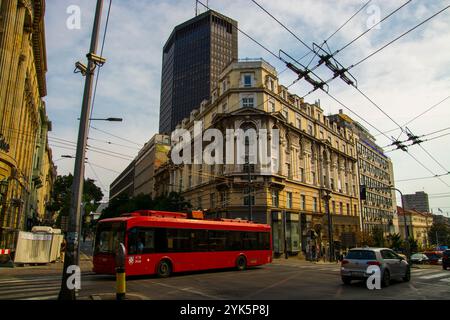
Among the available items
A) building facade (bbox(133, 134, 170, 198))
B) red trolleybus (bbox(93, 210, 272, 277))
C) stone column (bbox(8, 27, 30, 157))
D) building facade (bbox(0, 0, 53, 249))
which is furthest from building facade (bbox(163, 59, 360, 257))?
building facade (bbox(133, 134, 170, 198))

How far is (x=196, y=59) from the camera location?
383 ft

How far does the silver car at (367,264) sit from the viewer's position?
1247 cm

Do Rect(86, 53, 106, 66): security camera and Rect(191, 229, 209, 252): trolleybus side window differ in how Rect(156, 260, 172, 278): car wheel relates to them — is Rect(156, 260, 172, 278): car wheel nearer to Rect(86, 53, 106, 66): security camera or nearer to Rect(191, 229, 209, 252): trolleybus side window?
Rect(191, 229, 209, 252): trolleybus side window

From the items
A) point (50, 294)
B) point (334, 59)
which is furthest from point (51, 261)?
point (334, 59)

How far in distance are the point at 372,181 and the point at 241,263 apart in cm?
5327

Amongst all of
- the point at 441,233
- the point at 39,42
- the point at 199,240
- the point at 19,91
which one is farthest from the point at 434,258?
the point at 441,233

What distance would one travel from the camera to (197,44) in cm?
11769

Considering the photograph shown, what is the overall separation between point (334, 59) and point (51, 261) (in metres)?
A: 23.8

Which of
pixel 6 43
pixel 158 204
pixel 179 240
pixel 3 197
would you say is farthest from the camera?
pixel 158 204

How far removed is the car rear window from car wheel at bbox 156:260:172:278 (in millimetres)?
7898

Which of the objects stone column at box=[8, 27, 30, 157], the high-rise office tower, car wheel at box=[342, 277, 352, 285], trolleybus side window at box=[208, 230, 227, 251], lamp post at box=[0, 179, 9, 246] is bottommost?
car wheel at box=[342, 277, 352, 285]

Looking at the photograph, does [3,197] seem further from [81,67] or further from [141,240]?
[81,67]

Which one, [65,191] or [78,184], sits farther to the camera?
[65,191]

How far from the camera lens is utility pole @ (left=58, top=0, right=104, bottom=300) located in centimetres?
815
